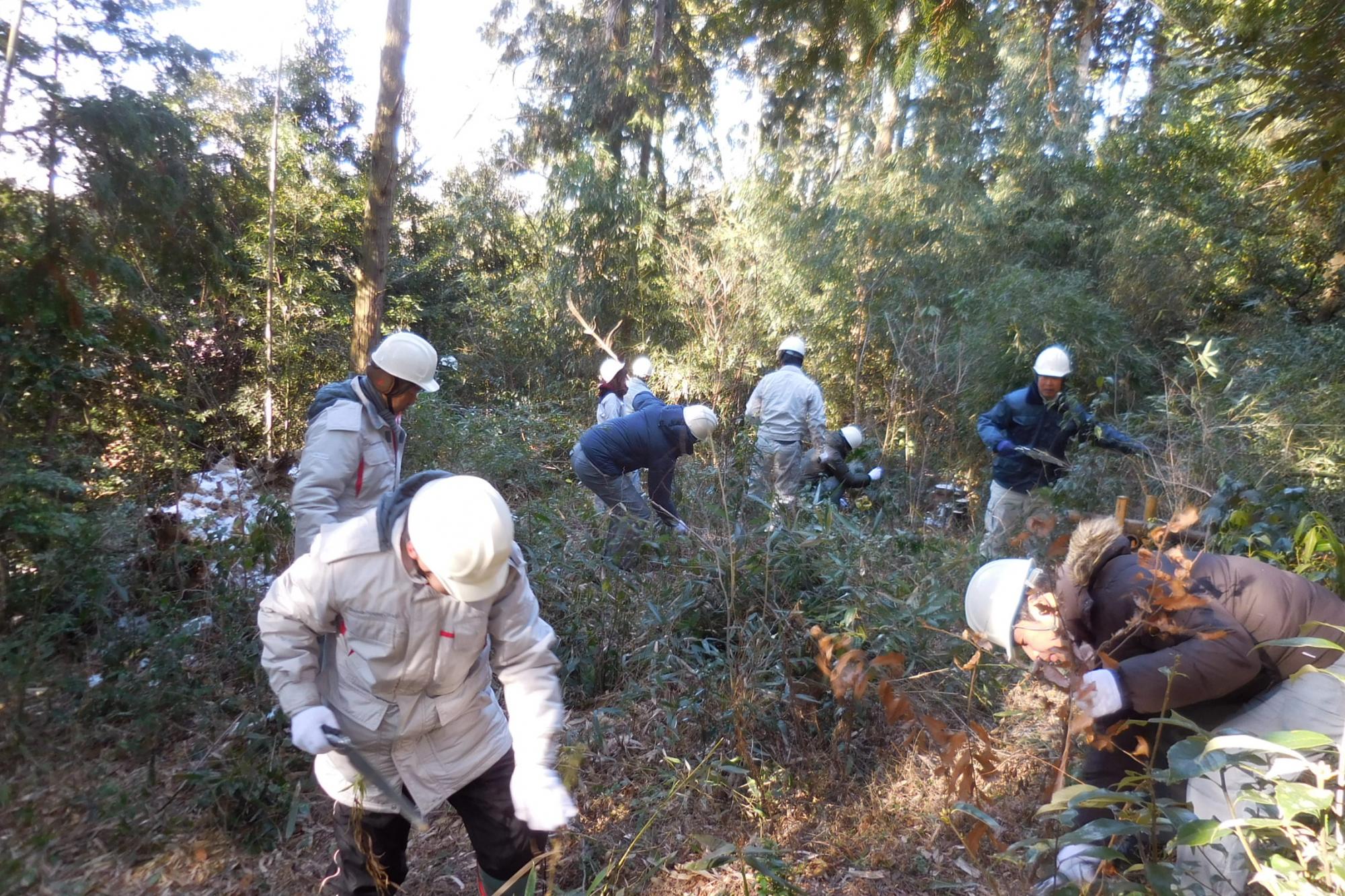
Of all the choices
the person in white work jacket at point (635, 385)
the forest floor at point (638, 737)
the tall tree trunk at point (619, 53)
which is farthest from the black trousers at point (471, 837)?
the tall tree trunk at point (619, 53)

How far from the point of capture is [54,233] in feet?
12.2

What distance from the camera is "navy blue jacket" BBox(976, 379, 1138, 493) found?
17.0 ft

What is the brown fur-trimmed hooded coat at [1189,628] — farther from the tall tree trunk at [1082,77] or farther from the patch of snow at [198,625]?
the tall tree trunk at [1082,77]

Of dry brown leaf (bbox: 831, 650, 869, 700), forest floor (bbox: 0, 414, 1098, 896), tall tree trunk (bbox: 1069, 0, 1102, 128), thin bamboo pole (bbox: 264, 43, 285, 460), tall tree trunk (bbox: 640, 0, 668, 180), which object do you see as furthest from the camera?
tall tree trunk (bbox: 640, 0, 668, 180)

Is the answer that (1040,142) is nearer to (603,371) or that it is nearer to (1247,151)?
(1247,151)

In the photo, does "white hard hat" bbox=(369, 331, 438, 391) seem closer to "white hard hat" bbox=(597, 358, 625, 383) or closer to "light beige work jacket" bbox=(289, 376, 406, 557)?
"light beige work jacket" bbox=(289, 376, 406, 557)

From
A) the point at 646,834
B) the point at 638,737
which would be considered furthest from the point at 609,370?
the point at 646,834

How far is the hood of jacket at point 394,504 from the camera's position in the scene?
1884mm

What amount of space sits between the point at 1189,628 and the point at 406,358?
2.85 metres

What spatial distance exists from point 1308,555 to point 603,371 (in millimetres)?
4632

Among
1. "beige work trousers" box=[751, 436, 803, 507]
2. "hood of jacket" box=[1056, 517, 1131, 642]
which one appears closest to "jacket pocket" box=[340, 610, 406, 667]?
"hood of jacket" box=[1056, 517, 1131, 642]

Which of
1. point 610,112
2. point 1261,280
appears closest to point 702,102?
point 610,112

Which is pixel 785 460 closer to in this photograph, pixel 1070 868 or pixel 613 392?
pixel 613 392

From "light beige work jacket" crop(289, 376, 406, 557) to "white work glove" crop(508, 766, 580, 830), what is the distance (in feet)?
4.77
